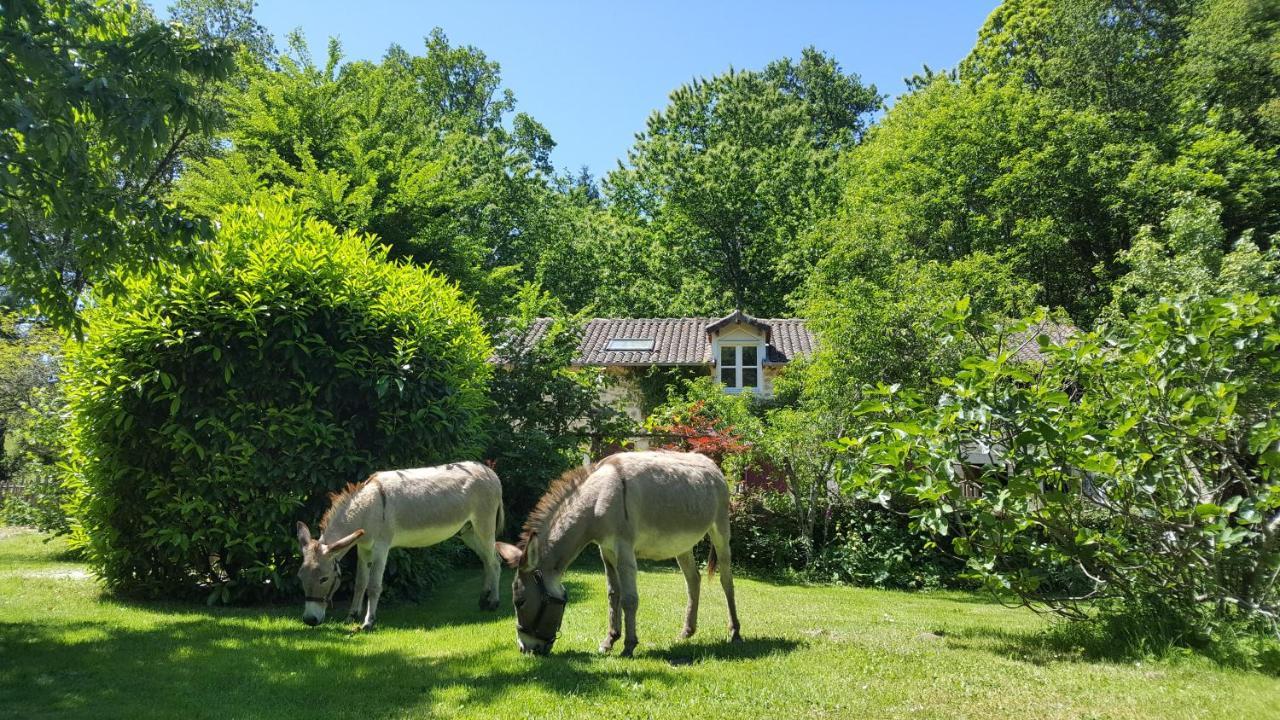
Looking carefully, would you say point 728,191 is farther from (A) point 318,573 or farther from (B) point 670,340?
(A) point 318,573

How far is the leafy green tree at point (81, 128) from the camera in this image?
6.41 metres

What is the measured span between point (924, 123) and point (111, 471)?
3156cm

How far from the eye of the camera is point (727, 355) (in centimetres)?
3197

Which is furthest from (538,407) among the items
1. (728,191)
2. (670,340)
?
(728,191)

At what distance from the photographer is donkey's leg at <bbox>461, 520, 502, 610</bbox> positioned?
33.8ft

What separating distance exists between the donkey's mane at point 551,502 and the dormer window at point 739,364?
2406 centimetres

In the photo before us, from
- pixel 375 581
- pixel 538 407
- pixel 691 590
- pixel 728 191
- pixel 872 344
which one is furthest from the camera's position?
pixel 728 191

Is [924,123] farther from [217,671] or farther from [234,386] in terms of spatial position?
[217,671]

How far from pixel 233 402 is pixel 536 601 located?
17.9 feet

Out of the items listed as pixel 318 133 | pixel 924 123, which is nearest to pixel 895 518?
pixel 318 133

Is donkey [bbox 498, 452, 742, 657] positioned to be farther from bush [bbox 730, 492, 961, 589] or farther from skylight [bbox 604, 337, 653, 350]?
skylight [bbox 604, 337, 653, 350]

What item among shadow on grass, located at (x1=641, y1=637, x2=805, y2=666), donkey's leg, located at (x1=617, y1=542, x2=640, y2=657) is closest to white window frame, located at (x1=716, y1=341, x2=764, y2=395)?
shadow on grass, located at (x1=641, y1=637, x2=805, y2=666)

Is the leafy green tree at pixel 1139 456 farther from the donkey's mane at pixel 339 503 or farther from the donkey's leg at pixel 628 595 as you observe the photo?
the donkey's mane at pixel 339 503

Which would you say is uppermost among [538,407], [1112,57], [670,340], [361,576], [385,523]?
[1112,57]
